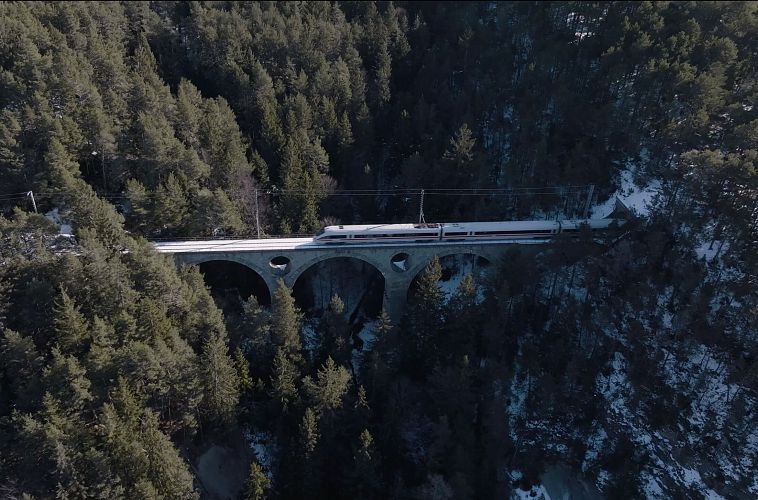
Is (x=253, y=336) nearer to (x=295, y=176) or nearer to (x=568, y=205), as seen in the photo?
(x=295, y=176)

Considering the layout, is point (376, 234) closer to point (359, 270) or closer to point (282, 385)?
point (359, 270)

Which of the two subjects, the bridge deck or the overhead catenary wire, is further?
the overhead catenary wire

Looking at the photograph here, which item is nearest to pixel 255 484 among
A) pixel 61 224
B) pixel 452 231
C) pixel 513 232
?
pixel 61 224

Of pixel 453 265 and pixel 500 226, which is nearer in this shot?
pixel 500 226

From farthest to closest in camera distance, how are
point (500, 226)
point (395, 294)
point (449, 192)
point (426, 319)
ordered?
point (449, 192) → point (395, 294) → point (500, 226) → point (426, 319)

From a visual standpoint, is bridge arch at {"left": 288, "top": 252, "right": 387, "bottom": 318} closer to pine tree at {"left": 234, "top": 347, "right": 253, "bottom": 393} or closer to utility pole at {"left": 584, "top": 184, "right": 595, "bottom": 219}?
pine tree at {"left": 234, "top": 347, "right": 253, "bottom": 393}

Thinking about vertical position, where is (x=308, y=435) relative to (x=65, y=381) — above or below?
below

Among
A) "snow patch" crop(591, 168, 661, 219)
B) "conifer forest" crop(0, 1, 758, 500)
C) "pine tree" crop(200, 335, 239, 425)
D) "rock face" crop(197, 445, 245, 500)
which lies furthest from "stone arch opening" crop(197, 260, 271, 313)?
"snow patch" crop(591, 168, 661, 219)
